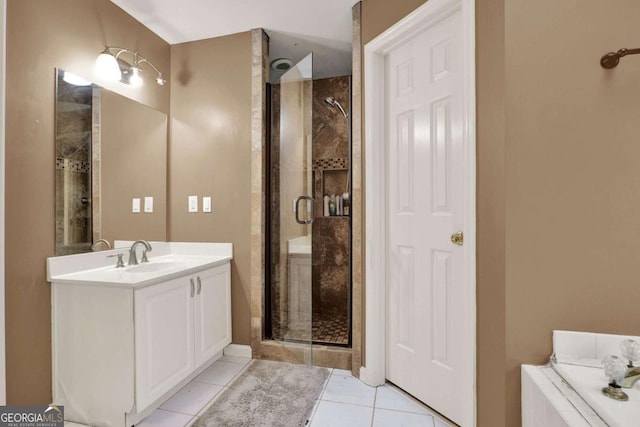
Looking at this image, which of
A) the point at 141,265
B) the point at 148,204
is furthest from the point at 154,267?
the point at 148,204

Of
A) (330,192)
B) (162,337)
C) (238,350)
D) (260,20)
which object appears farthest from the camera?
(330,192)

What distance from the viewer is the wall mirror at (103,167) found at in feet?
5.66

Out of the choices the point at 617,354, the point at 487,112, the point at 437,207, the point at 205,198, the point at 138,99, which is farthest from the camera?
the point at 205,198

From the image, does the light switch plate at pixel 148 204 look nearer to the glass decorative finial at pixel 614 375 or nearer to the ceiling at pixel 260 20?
the ceiling at pixel 260 20

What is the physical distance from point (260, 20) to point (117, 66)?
1066 millimetres

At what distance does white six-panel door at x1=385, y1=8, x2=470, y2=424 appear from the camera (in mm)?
1552

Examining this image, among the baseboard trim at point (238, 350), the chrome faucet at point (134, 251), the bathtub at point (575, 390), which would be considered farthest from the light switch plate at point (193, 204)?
the bathtub at point (575, 390)

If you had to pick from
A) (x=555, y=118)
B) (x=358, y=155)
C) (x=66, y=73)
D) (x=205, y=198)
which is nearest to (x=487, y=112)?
(x=555, y=118)

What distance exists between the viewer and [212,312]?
218cm

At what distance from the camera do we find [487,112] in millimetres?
1194

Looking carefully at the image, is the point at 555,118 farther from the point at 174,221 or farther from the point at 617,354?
the point at 174,221

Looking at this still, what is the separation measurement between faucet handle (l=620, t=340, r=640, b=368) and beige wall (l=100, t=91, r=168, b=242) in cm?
262

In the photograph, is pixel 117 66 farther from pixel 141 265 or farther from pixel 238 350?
pixel 238 350

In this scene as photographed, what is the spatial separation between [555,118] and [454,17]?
2.68 feet
